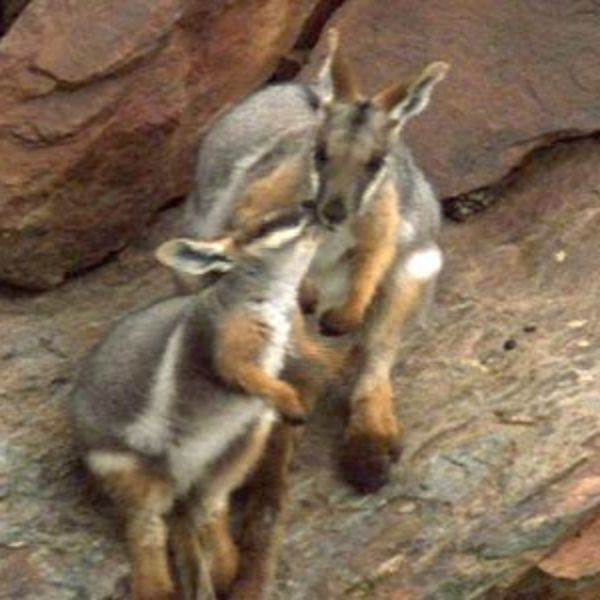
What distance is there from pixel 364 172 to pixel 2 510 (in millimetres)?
1352

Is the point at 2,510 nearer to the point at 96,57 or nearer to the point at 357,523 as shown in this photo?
Result: the point at 357,523

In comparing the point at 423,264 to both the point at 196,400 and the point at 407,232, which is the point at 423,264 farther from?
the point at 196,400

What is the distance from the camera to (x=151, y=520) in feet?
20.8

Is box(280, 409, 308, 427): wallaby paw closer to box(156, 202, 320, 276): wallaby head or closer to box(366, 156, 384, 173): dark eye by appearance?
box(156, 202, 320, 276): wallaby head

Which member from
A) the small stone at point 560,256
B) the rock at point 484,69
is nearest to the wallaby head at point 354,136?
the small stone at point 560,256

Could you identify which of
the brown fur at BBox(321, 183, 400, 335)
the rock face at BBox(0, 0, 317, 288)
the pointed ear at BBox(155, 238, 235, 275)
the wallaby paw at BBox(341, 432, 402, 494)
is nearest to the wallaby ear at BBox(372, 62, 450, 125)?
the brown fur at BBox(321, 183, 400, 335)

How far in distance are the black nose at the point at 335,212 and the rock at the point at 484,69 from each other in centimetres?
160

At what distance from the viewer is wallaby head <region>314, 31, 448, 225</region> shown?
21.3 feet

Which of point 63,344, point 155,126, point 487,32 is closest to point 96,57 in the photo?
point 155,126

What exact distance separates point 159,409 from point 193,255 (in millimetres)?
458

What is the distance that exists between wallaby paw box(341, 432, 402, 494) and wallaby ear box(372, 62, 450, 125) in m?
0.90

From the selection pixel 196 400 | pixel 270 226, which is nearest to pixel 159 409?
pixel 196 400

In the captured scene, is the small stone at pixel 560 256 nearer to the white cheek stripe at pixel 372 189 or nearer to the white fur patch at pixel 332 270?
the white fur patch at pixel 332 270

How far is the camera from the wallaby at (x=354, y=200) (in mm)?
6566
